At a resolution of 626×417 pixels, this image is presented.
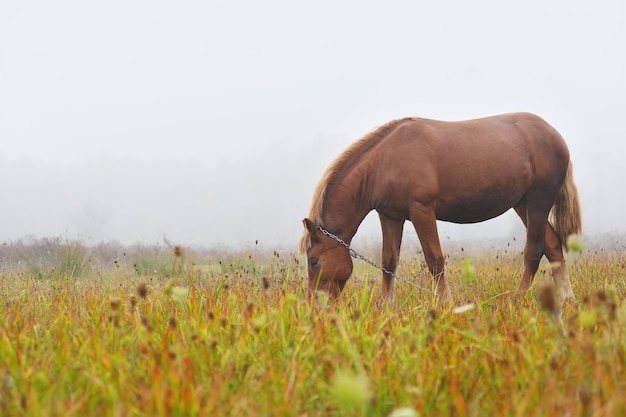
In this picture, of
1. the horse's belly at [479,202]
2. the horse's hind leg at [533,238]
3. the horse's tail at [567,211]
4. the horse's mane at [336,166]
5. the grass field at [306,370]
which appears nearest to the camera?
the grass field at [306,370]

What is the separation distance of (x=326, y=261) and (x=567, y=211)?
3.57m

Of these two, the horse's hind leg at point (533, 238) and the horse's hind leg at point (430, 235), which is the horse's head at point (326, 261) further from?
the horse's hind leg at point (533, 238)

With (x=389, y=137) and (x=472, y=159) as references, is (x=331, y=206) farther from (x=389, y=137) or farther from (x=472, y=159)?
(x=472, y=159)

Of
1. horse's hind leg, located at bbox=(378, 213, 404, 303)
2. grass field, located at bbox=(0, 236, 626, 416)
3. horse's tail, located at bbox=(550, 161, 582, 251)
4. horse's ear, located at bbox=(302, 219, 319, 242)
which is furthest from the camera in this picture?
horse's tail, located at bbox=(550, 161, 582, 251)

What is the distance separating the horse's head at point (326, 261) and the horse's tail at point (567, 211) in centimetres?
324

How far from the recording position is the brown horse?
5512 millimetres

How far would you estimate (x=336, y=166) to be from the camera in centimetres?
574

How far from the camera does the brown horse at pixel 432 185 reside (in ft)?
18.1

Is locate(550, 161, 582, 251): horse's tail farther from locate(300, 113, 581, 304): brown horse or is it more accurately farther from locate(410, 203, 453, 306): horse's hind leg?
locate(410, 203, 453, 306): horse's hind leg

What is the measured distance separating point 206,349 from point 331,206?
325 cm

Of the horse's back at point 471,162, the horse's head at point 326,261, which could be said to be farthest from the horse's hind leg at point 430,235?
the horse's head at point 326,261

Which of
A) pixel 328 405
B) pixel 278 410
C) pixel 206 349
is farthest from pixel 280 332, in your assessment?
pixel 278 410

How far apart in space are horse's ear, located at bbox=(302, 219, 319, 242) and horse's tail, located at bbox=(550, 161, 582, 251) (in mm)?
3511

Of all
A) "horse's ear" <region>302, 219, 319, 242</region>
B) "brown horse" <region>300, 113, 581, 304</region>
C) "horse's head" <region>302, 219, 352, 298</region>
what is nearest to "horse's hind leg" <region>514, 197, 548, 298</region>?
"brown horse" <region>300, 113, 581, 304</region>
